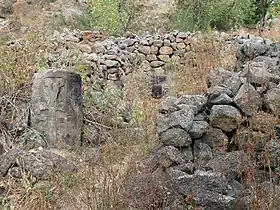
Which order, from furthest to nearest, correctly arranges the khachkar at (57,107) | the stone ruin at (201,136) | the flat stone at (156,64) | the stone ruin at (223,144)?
the flat stone at (156,64) < the khachkar at (57,107) < the stone ruin at (201,136) < the stone ruin at (223,144)

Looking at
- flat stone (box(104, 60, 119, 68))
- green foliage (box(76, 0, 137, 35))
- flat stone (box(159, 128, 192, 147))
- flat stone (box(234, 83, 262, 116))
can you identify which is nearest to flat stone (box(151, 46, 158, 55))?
flat stone (box(104, 60, 119, 68))

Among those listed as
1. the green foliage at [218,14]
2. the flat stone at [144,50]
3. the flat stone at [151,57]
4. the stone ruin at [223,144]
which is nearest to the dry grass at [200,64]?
the flat stone at [151,57]

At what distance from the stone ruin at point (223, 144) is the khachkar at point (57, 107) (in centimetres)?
111

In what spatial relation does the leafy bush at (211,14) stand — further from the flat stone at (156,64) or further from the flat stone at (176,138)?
the flat stone at (176,138)

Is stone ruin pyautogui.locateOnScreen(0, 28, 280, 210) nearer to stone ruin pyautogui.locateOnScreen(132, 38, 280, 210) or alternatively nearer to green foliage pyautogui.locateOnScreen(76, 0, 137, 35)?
stone ruin pyautogui.locateOnScreen(132, 38, 280, 210)

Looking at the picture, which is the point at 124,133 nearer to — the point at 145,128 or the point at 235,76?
the point at 145,128

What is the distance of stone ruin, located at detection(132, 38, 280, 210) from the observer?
4.23 metres

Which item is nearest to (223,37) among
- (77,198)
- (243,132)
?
(243,132)

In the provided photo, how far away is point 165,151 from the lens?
16.9ft

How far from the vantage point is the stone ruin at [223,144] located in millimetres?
4227

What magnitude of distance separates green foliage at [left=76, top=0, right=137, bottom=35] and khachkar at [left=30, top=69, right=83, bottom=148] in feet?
25.3

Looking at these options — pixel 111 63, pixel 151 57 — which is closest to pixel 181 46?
A: pixel 151 57

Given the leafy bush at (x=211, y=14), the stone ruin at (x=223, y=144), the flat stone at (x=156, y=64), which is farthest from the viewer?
the leafy bush at (x=211, y=14)

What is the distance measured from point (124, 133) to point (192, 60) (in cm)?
419
